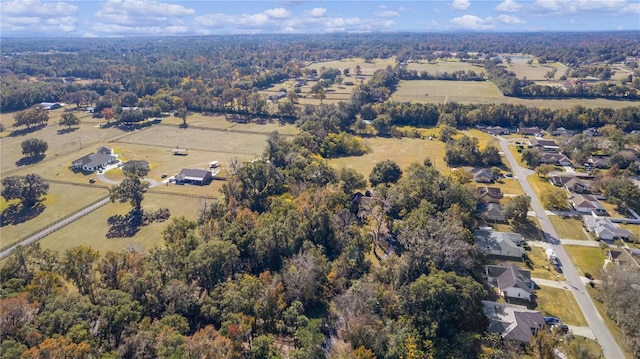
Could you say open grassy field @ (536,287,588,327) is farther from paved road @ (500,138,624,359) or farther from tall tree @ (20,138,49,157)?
tall tree @ (20,138,49,157)

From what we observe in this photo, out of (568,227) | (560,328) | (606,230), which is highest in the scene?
(606,230)

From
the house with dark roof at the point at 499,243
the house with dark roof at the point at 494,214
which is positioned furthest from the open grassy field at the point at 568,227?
the house with dark roof at the point at 499,243

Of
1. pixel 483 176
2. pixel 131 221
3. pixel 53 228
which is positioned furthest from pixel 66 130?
pixel 483 176

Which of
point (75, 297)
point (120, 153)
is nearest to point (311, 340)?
point (75, 297)

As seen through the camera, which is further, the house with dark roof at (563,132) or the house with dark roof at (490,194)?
the house with dark roof at (563,132)

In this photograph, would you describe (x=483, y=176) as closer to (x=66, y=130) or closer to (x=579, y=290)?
(x=579, y=290)

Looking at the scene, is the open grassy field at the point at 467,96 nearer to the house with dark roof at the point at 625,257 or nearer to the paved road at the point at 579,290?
the paved road at the point at 579,290

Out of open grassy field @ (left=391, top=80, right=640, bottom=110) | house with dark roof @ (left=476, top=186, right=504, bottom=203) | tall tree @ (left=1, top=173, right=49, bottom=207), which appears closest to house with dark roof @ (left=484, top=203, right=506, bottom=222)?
house with dark roof @ (left=476, top=186, right=504, bottom=203)
